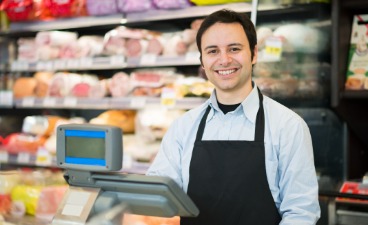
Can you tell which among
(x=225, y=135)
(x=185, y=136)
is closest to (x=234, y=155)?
(x=225, y=135)

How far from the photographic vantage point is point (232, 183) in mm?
2053

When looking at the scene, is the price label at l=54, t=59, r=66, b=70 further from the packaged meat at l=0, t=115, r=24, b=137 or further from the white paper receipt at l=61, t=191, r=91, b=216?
the white paper receipt at l=61, t=191, r=91, b=216

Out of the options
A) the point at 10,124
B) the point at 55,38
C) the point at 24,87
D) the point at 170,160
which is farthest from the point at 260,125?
the point at 10,124

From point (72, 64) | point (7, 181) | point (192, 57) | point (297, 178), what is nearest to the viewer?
point (297, 178)

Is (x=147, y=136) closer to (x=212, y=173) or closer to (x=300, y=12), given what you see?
(x=300, y=12)

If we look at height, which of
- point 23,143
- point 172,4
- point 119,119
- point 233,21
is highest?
point 172,4

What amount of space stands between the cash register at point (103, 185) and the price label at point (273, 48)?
1826 mm

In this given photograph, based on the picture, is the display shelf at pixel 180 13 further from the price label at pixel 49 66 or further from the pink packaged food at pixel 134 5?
the price label at pixel 49 66

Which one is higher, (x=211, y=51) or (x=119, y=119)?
(x=211, y=51)

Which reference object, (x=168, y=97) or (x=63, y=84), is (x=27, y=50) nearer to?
(x=63, y=84)

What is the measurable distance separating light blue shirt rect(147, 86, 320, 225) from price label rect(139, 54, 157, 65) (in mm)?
1771

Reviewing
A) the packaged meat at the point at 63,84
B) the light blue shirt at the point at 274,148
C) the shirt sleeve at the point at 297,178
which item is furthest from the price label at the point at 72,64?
the shirt sleeve at the point at 297,178

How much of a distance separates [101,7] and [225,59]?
2.40 metres

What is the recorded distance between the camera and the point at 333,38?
3.10m
